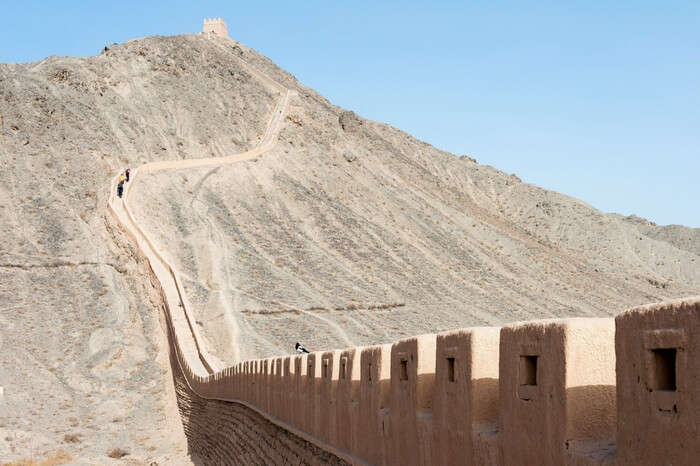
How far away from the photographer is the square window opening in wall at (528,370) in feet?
12.9

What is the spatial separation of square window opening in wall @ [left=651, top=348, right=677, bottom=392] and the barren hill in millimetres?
19994

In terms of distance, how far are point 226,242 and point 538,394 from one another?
114 feet

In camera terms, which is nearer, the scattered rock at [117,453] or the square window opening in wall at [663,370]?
the square window opening in wall at [663,370]

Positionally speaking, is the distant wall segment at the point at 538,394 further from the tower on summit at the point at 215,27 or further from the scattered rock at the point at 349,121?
the tower on summit at the point at 215,27

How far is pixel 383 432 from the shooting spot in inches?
256

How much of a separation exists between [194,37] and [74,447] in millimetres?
41583

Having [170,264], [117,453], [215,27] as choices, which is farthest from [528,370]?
[215,27]

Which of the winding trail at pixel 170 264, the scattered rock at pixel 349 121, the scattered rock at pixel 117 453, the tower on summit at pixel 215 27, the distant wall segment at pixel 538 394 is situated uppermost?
the tower on summit at pixel 215 27

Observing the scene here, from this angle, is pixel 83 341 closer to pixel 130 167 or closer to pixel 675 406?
pixel 130 167

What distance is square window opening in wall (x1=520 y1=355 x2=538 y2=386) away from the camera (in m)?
3.92

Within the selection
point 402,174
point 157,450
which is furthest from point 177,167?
point 157,450

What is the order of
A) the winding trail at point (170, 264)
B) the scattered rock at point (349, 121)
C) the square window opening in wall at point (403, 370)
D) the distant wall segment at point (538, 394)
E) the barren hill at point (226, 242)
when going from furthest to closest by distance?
the scattered rock at point (349, 121) < the barren hill at point (226, 242) < the winding trail at point (170, 264) < the square window opening in wall at point (403, 370) < the distant wall segment at point (538, 394)


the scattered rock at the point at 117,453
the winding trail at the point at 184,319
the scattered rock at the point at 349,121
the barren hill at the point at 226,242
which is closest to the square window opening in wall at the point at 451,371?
the winding trail at the point at 184,319

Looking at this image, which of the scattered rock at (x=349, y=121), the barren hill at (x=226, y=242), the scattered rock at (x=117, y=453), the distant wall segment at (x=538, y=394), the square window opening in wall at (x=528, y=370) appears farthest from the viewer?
the scattered rock at (x=349, y=121)
